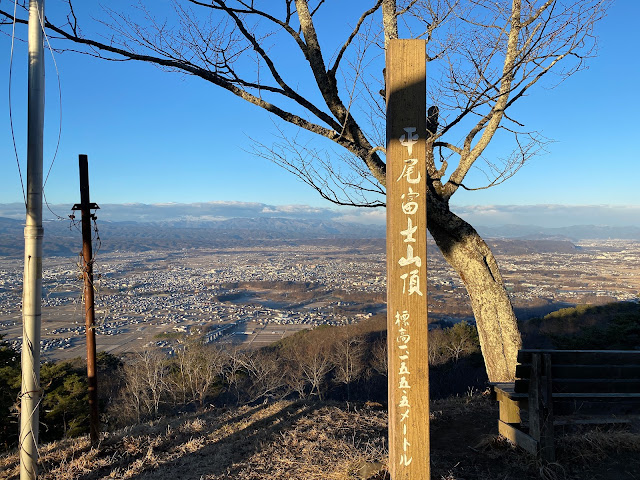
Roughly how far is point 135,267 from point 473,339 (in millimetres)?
65394

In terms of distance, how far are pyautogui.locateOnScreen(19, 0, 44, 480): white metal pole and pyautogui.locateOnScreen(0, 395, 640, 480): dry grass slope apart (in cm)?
103

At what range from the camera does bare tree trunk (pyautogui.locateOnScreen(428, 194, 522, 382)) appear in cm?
369

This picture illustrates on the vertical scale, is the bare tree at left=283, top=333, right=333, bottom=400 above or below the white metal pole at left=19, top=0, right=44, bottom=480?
below

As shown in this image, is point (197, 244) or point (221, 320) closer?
point (221, 320)

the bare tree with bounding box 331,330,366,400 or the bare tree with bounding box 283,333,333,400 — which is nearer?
the bare tree with bounding box 283,333,333,400

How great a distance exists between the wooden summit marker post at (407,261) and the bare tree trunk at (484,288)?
1.62 meters

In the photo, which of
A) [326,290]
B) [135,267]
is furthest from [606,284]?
[135,267]

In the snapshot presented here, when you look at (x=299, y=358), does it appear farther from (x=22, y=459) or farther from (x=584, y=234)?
(x=584, y=234)

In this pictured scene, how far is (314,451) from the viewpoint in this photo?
3566 millimetres

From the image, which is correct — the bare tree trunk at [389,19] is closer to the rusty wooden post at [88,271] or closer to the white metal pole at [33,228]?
the white metal pole at [33,228]

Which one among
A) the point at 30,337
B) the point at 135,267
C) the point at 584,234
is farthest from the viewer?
the point at 584,234

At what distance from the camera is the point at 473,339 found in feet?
55.3

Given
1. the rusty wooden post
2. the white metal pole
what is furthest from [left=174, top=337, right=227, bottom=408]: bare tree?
the white metal pole

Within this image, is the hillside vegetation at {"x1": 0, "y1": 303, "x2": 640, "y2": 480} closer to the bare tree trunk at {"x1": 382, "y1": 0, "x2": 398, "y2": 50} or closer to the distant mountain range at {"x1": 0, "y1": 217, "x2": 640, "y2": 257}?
the bare tree trunk at {"x1": 382, "y1": 0, "x2": 398, "y2": 50}
